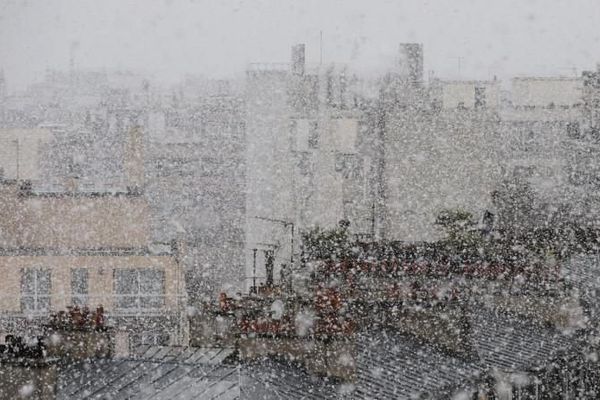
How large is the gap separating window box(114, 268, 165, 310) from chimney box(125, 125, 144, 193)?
3.94m

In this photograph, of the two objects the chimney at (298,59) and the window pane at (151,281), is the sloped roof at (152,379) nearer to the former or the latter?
the window pane at (151,281)

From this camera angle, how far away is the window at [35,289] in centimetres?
2559

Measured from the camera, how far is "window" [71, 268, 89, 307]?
2572 centimetres

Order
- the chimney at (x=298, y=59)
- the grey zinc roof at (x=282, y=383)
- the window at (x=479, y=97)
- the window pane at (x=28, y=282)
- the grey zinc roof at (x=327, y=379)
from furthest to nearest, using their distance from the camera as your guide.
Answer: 1. the chimney at (x=298, y=59)
2. the window at (x=479, y=97)
3. the window pane at (x=28, y=282)
4. the grey zinc roof at (x=327, y=379)
5. the grey zinc roof at (x=282, y=383)

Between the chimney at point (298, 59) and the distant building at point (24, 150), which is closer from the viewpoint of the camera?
the chimney at point (298, 59)

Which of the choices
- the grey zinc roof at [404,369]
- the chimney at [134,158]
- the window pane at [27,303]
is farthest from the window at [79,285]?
the grey zinc roof at [404,369]

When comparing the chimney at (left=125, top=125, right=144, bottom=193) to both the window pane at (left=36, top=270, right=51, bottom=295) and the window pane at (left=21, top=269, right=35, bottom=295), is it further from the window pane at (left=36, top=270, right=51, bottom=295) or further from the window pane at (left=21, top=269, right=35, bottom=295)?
the window pane at (left=21, top=269, right=35, bottom=295)

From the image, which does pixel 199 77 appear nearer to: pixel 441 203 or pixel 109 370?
pixel 441 203

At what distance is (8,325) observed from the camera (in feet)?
83.2

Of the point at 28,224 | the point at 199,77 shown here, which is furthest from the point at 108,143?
the point at 199,77

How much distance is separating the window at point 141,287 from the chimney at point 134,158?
12.9 feet

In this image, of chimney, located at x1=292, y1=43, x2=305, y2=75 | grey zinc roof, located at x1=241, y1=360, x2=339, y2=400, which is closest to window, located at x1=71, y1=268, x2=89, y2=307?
grey zinc roof, located at x1=241, y1=360, x2=339, y2=400

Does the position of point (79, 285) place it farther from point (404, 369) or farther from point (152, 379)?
point (152, 379)

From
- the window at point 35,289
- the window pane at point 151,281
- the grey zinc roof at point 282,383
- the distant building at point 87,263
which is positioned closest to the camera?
the grey zinc roof at point 282,383
